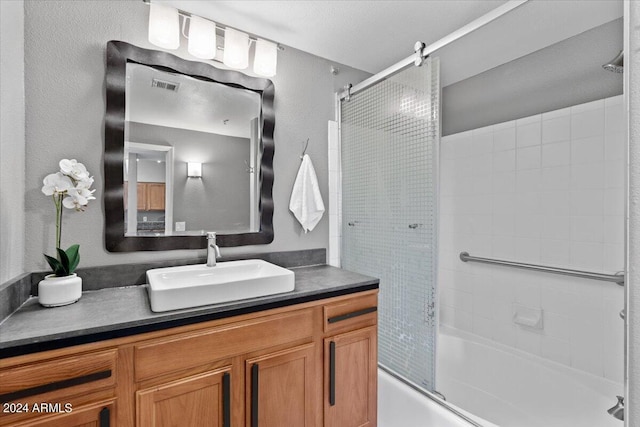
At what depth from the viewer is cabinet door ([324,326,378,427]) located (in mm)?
1498

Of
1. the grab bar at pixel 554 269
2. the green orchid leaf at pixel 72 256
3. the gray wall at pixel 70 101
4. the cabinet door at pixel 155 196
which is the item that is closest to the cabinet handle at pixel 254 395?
the gray wall at pixel 70 101

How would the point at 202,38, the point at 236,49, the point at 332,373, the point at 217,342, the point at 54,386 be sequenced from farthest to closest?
the point at 236,49
the point at 202,38
the point at 332,373
the point at 217,342
the point at 54,386

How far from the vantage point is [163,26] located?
63.9 inches

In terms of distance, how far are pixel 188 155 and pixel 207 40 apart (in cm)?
63

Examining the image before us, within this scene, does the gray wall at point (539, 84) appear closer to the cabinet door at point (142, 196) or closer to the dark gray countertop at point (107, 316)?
the dark gray countertop at point (107, 316)

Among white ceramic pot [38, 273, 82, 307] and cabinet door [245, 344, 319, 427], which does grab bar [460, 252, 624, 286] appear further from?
white ceramic pot [38, 273, 82, 307]

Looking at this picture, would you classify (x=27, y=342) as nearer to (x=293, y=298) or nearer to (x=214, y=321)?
(x=214, y=321)

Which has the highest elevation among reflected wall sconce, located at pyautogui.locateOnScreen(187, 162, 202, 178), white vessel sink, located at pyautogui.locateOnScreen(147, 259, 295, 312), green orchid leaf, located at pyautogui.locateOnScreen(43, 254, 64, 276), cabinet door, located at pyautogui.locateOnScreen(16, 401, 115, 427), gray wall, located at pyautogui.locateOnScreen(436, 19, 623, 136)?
gray wall, located at pyautogui.locateOnScreen(436, 19, 623, 136)

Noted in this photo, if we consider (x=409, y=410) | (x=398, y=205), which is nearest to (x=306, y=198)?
(x=398, y=205)

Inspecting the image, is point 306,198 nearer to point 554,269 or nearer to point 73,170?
point 73,170

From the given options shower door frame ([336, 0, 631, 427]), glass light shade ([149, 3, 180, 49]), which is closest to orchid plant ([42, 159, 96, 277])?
glass light shade ([149, 3, 180, 49])

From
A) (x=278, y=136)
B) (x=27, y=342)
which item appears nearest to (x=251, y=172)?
(x=278, y=136)

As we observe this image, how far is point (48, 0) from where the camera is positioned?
1435 millimetres

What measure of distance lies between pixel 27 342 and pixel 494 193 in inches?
106
